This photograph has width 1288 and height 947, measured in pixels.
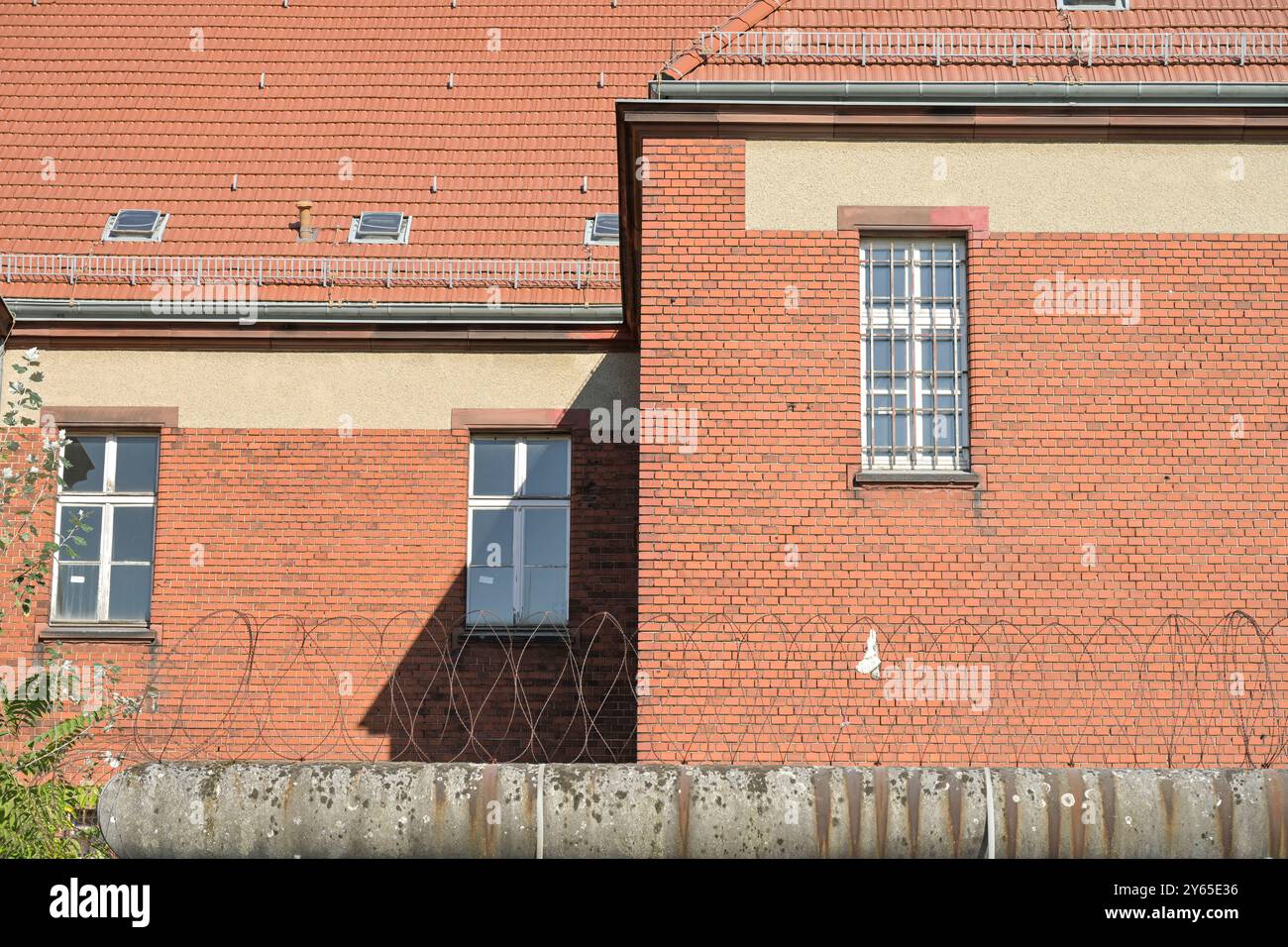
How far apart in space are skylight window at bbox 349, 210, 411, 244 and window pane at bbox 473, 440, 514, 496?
271 cm

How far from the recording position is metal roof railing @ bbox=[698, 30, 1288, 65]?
41.5ft

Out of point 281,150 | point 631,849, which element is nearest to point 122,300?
point 281,150

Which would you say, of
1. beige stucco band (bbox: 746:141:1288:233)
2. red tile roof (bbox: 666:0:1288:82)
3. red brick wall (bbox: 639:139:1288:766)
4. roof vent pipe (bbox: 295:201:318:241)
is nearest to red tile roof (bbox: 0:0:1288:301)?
roof vent pipe (bbox: 295:201:318:241)

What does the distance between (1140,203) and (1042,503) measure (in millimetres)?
2375

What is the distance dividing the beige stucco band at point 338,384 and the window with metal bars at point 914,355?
170 inches

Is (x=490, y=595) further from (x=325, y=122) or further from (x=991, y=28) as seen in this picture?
(x=991, y=28)

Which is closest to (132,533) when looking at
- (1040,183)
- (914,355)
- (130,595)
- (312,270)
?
(130,595)

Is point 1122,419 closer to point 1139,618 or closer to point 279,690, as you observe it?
point 1139,618

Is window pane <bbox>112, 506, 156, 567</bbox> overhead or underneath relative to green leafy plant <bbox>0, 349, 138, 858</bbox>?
overhead

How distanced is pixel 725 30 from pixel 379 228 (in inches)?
238

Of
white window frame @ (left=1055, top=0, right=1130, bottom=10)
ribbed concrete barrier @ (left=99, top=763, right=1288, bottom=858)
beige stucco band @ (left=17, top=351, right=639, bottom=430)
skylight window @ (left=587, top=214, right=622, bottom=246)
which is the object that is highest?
white window frame @ (left=1055, top=0, right=1130, bottom=10)

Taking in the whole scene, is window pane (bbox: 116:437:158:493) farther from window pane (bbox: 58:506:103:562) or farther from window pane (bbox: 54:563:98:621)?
window pane (bbox: 54:563:98:621)

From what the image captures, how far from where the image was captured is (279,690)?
15469mm

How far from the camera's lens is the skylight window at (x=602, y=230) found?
1739cm
